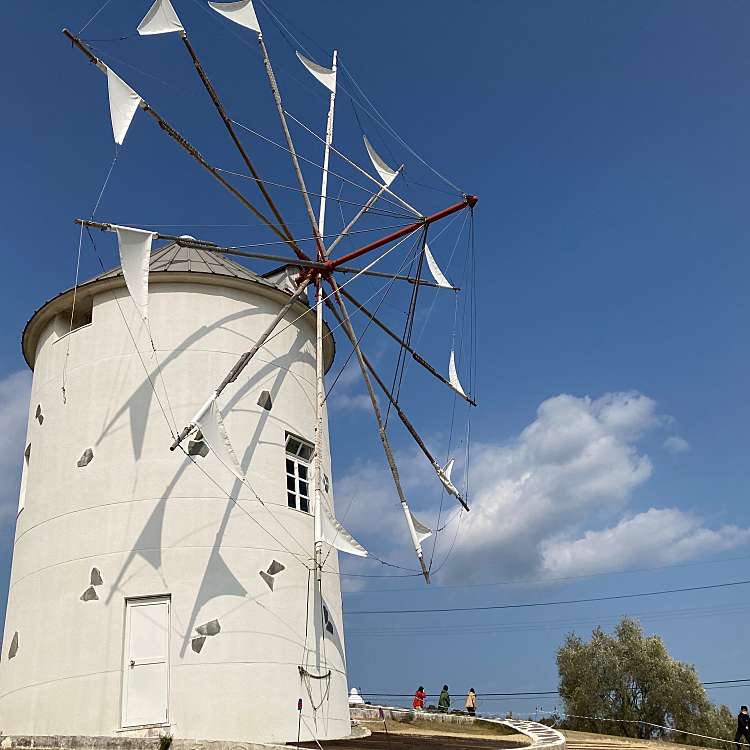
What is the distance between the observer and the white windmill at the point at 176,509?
1344 cm

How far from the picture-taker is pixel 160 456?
14492 mm

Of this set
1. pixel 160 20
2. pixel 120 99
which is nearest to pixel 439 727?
pixel 120 99

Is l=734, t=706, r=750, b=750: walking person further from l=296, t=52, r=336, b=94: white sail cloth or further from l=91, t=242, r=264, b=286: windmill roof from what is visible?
l=296, t=52, r=336, b=94: white sail cloth

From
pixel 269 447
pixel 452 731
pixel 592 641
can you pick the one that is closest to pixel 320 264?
pixel 269 447

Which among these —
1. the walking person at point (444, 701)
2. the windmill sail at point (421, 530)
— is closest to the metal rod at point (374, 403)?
the windmill sail at point (421, 530)

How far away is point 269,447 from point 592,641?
64.0 feet

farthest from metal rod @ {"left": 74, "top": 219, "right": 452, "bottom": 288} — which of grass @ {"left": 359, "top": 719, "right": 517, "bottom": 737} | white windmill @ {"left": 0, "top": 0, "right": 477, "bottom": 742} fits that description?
grass @ {"left": 359, "top": 719, "right": 517, "bottom": 737}

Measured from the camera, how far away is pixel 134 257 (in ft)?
45.3

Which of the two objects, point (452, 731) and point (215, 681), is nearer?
point (215, 681)

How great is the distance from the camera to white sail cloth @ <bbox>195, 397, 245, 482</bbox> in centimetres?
1358

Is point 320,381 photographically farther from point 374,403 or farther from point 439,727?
point 439,727

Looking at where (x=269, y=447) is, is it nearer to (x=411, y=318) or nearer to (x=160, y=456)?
(x=160, y=456)

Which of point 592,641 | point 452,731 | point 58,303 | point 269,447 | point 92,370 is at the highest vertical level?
point 58,303

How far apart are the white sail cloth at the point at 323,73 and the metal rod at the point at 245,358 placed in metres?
5.94
